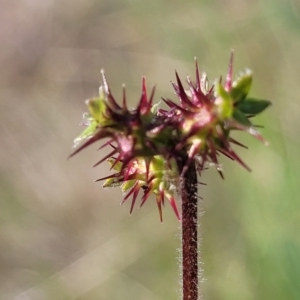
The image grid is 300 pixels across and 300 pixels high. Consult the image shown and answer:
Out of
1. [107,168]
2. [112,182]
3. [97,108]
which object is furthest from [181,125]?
[107,168]

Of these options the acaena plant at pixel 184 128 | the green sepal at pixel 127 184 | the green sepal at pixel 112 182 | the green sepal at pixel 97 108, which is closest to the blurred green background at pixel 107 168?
the green sepal at pixel 127 184

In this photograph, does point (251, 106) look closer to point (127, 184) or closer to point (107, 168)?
point (127, 184)

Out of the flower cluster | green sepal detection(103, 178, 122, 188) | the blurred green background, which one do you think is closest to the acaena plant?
the flower cluster

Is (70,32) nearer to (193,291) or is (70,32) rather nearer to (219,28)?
(219,28)

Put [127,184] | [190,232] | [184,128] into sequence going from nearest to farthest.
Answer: [184,128] < [190,232] < [127,184]

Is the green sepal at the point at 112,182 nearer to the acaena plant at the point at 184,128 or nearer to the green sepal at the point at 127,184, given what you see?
the green sepal at the point at 127,184

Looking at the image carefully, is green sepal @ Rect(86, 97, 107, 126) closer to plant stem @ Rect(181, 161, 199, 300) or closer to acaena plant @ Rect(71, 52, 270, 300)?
acaena plant @ Rect(71, 52, 270, 300)

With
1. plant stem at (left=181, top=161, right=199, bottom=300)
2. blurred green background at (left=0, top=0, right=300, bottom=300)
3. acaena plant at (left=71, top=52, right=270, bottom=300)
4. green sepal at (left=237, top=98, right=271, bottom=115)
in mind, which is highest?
blurred green background at (left=0, top=0, right=300, bottom=300)
